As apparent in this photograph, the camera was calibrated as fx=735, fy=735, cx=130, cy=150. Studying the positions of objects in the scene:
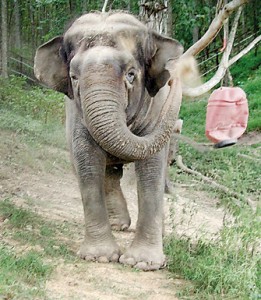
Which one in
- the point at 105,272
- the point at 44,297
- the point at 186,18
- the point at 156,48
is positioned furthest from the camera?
the point at 186,18

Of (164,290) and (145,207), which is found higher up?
(145,207)

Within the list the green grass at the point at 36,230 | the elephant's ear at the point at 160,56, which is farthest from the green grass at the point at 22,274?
the elephant's ear at the point at 160,56

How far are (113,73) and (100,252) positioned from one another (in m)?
1.53

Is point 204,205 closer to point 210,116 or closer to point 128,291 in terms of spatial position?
point 210,116

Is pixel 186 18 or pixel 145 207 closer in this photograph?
pixel 145 207

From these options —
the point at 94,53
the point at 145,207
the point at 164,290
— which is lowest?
Answer: the point at 164,290

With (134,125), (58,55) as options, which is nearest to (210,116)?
(134,125)

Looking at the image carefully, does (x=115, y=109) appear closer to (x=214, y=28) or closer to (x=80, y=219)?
(x=80, y=219)

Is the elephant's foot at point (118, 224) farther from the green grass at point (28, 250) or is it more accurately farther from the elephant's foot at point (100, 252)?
the elephant's foot at point (100, 252)

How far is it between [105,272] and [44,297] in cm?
113

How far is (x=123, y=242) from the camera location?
266 inches

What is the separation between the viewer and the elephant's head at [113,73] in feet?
16.8

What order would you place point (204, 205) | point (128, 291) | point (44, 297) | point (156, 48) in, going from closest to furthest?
point (44, 297), point (128, 291), point (156, 48), point (204, 205)

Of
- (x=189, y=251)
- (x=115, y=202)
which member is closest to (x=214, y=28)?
(x=115, y=202)
